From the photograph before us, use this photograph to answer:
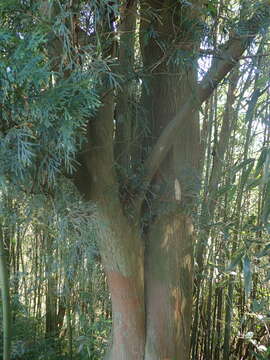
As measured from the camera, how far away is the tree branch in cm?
144

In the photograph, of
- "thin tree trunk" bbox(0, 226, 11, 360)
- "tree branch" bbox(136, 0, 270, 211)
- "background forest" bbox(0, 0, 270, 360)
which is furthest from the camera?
"thin tree trunk" bbox(0, 226, 11, 360)

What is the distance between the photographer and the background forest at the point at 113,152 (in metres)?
1.11

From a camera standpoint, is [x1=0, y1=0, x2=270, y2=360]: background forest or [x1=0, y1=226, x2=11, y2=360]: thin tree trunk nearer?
[x1=0, y1=0, x2=270, y2=360]: background forest

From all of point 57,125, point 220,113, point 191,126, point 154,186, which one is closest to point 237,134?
point 220,113

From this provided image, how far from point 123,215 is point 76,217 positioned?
194 millimetres

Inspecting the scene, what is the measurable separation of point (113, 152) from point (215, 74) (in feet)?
1.65

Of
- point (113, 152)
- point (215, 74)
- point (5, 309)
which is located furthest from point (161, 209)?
point (5, 309)

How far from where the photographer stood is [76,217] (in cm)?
150

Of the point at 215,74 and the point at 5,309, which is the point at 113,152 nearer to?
the point at 215,74

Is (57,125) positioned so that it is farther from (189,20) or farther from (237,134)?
(237,134)

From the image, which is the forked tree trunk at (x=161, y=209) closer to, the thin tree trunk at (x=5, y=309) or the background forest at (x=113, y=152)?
the background forest at (x=113, y=152)

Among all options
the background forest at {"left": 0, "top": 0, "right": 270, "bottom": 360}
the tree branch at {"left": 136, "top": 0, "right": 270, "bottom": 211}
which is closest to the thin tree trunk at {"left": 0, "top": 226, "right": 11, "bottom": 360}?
the background forest at {"left": 0, "top": 0, "right": 270, "bottom": 360}

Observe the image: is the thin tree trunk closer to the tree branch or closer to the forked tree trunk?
the forked tree trunk

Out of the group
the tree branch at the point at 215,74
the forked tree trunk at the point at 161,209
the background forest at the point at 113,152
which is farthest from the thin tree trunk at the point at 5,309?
the tree branch at the point at 215,74
